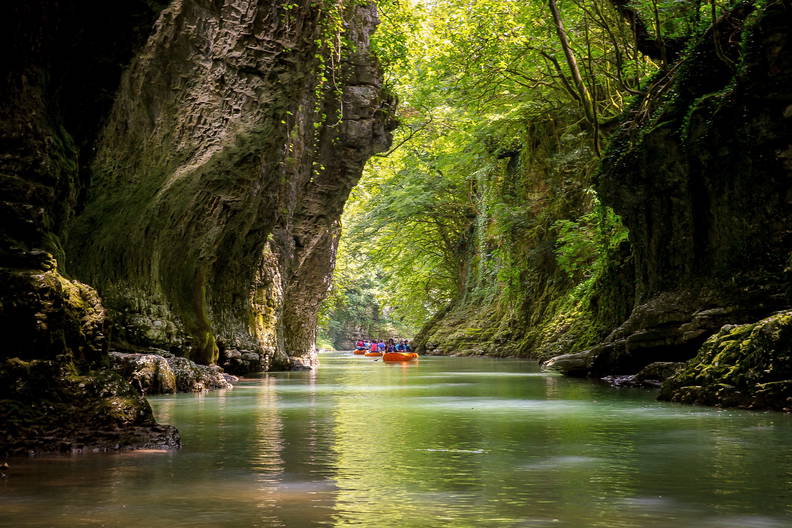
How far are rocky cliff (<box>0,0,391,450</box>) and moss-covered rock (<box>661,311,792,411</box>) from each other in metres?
7.53

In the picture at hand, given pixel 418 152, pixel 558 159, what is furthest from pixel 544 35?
pixel 418 152

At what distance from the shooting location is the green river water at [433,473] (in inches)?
193

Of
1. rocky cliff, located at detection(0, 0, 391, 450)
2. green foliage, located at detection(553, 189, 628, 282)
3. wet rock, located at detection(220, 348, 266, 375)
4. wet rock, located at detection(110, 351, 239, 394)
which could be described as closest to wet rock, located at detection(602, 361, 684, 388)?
green foliage, located at detection(553, 189, 628, 282)

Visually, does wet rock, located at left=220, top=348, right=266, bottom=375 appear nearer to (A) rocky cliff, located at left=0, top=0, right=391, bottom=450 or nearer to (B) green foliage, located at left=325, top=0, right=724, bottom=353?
(A) rocky cliff, located at left=0, top=0, right=391, bottom=450

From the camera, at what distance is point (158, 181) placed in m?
14.6

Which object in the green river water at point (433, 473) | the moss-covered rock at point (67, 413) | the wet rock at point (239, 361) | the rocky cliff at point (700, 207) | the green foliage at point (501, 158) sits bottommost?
the green river water at point (433, 473)

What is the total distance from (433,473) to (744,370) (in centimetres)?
697

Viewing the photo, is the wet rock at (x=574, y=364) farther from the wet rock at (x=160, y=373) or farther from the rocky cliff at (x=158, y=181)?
the wet rock at (x=160, y=373)

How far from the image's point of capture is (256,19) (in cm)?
1534

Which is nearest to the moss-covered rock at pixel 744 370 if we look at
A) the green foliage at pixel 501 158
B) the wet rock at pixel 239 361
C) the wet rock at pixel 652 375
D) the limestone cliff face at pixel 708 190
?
the limestone cliff face at pixel 708 190

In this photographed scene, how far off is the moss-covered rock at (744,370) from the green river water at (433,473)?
59cm

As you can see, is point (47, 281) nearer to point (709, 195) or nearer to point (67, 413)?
point (67, 413)

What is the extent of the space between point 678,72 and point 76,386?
14369 mm

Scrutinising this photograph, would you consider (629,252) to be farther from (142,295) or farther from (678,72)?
(142,295)
